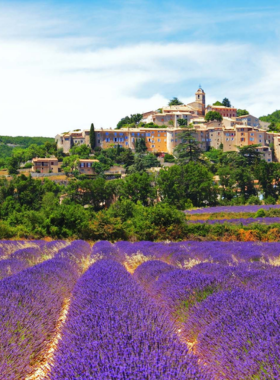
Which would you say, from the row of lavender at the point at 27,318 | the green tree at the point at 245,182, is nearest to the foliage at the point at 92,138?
the green tree at the point at 245,182

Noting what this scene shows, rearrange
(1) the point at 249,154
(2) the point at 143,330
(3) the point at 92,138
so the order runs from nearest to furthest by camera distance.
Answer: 1. (2) the point at 143,330
2. (1) the point at 249,154
3. (3) the point at 92,138

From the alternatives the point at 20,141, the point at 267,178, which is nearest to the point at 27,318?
the point at 267,178

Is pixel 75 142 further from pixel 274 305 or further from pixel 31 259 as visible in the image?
pixel 274 305

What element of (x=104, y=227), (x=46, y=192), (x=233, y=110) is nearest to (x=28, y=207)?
(x=46, y=192)

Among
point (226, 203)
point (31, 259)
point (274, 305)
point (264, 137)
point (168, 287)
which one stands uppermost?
point (264, 137)

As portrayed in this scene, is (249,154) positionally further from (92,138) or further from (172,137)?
(92,138)

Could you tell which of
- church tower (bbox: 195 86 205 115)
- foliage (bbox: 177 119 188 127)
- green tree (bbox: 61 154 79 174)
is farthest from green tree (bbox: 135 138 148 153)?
church tower (bbox: 195 86 205 115)

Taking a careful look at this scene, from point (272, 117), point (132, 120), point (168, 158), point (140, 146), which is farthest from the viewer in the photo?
point (272, 117)

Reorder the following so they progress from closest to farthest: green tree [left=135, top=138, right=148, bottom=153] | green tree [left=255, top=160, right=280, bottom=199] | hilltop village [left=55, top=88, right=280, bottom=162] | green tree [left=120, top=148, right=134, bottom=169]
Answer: green tree [left=255, top=160, right=280, bottom=199], green tree [left=120, top=148, right=134, bottom=169], green tree [left=135, top=138, right=148, bottom=153], hilltop village [left=55, top=88, right=280, bottom=162]

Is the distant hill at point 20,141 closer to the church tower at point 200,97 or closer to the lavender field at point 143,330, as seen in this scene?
the church tower at point 200,97

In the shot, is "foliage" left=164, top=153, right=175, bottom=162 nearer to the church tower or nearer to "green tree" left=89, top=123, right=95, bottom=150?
"green tree" left=89, top=123, right=95, bottom=150

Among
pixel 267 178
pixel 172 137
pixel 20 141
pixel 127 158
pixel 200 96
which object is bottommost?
pixel 267 178
